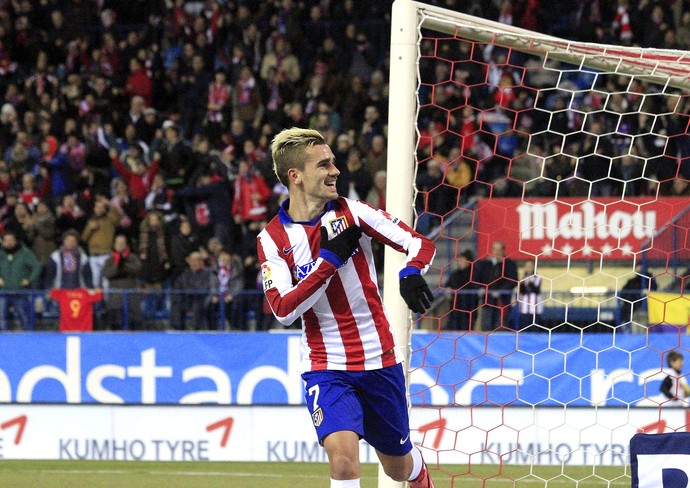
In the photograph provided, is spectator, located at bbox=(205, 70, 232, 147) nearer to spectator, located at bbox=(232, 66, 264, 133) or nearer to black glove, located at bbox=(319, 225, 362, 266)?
spectator, located at bbox=(232, 66, 264, 133)

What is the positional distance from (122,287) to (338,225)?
29.8ft

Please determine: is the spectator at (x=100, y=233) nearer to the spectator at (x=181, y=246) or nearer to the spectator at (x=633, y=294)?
the spectator at (x=181, y=246)

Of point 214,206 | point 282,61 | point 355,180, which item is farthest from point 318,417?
point 282,61

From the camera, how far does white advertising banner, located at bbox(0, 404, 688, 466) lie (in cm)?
1083

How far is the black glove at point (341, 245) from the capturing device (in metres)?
4.95

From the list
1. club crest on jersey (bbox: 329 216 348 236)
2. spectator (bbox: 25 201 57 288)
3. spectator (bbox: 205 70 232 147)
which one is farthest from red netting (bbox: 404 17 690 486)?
spectator (bbox: 25 201 57 288)

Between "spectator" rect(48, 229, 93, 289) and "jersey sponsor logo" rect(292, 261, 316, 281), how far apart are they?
9212 mm

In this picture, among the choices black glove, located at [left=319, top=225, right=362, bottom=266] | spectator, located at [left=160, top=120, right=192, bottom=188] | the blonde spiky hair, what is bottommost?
black glove, located at [left=319, top=225, right=362, bottom=266]

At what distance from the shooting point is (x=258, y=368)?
38.3ft

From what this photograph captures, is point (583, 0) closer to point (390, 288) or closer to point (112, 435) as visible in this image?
point (112, 435)

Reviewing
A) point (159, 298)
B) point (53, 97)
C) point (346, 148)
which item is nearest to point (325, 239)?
point (159, 298)

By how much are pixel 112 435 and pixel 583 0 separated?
929 centimetres

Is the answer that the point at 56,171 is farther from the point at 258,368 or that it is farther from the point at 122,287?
the point at 258,368

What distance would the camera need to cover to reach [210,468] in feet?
33.2
